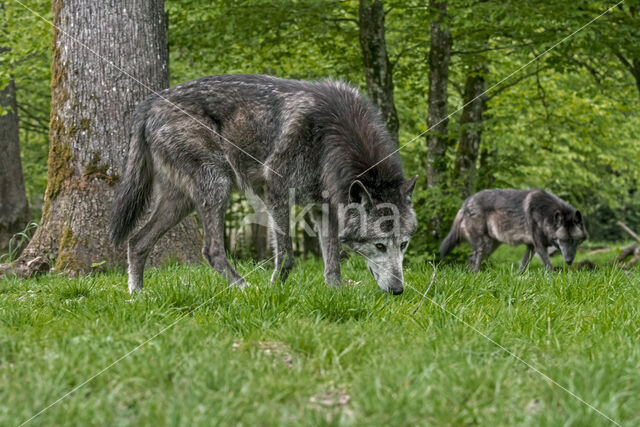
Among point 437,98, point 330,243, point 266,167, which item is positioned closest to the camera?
point 266,167

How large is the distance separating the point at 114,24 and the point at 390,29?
7.26 meters

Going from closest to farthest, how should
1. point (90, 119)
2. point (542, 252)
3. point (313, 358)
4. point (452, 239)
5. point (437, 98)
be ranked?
point (313, 358), point (90, 119), point (542, 252), point (452, 239), point (437, 98)

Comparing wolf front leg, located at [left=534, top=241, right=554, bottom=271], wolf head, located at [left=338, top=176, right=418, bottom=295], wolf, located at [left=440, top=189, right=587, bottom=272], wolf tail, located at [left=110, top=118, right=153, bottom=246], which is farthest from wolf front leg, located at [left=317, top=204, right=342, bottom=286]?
wolf front leg, located at [left=534, top=241, right=554, bottom=271]

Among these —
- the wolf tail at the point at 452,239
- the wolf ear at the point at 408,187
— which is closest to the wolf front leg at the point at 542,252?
the wolf tail at the point at 452,239

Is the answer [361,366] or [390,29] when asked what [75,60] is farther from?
[390,29]

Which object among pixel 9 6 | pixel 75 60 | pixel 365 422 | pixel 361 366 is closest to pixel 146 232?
pixel 75 60

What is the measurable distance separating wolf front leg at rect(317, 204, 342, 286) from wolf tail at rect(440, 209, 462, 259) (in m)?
4.23

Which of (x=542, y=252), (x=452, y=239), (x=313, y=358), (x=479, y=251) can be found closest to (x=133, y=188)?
(x=313, y=358)

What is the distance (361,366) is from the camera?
2.99 m

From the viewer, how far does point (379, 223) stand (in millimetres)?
5203

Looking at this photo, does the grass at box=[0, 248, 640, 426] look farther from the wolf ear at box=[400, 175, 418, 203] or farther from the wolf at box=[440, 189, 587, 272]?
the wolf at box=[440, 189, 587, 272]

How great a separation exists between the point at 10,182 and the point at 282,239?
421 inches

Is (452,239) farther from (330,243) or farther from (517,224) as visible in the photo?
(330,243)

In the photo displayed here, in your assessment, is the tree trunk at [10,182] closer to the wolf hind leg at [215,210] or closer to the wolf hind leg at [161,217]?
the wolf hind leg at [161,217]
